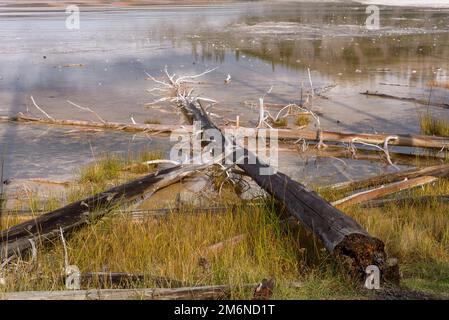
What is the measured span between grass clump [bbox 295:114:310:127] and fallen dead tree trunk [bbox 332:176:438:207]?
11.0ft

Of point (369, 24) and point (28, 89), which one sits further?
point (369, 24)

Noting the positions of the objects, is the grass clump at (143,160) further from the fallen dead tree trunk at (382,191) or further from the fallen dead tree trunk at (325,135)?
the fallen dead tree trunk at (382,191)

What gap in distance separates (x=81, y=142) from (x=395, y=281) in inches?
240

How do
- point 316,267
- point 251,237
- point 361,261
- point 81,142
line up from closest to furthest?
point 361,261 → point 316,267 → point 251,237 → point 81,142

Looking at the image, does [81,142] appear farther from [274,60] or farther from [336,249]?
[274,60]

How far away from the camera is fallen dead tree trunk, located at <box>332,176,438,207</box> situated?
242 inches

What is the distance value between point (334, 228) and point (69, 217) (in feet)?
6.79

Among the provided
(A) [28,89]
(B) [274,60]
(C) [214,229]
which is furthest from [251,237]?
(B) [274,60]

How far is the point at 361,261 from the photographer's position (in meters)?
4.19

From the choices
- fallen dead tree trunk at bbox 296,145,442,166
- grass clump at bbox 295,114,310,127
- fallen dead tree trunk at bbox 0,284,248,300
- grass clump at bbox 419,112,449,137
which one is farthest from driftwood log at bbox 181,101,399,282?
grass clump at bbox 295,114,310,127

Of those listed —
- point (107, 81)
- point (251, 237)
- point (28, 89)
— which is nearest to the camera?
point (251, 237)

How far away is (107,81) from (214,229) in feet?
33.0

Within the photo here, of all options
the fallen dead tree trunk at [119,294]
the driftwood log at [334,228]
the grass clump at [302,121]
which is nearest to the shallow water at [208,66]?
the grass clump at [302,121]

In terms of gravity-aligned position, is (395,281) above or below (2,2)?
below
